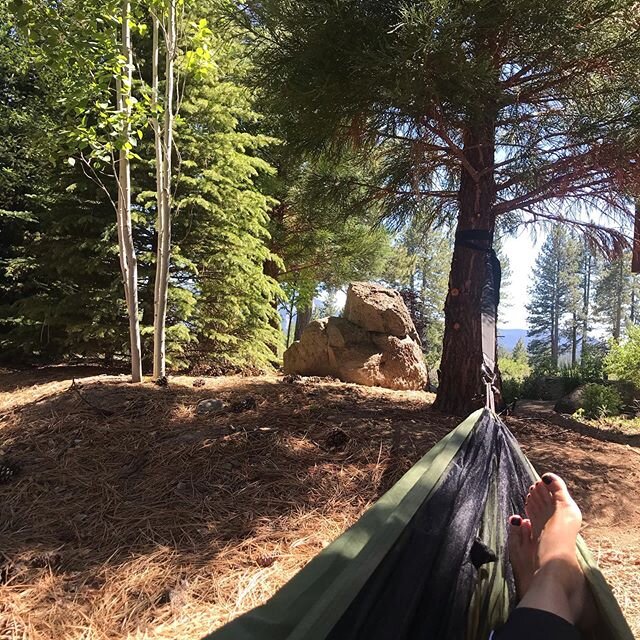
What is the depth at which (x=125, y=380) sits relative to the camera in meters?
4.08

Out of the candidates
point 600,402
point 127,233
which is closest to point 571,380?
point 600,402

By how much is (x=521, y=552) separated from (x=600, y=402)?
7.07 metres

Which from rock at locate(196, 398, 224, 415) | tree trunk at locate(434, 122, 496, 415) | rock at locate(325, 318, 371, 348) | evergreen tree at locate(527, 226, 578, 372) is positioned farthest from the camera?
evergreen tree at locate(527, 226, 578, 372)

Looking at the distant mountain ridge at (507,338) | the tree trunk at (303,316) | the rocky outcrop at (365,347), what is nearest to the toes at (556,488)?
the distant mountain ridge at (507,338)

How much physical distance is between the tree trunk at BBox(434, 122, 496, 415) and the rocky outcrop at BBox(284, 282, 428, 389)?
166cm

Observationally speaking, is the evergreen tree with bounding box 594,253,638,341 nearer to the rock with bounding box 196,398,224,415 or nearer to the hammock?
the rock with bounding box 196,398,224,415

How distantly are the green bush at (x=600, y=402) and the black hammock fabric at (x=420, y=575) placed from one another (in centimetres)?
683

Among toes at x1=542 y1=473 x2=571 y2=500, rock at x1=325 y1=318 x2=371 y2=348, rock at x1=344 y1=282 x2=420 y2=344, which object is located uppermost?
rock at x1=344 y1=282 x2=420 y2=344

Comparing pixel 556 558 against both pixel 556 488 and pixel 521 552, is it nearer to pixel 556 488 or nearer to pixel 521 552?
pixel 521 552

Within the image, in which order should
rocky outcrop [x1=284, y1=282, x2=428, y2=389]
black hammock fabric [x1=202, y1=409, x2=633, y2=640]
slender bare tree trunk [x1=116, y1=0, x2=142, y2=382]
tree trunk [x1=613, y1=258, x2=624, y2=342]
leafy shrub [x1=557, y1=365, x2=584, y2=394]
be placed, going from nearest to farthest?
black hammock fabric [x1=202, y1=409, x2=633, y2=640] < slender bare tree trunk [x1=116, y1=0, x2=142, y2=382] < rocky outcrop [x1=284, y1=282, x2=428, y2=389] < leafy shrub [x1=557, y1=365, x2=584, y2=394] < tree trunk [x1=613, y1=258, x2=624, y2=342]

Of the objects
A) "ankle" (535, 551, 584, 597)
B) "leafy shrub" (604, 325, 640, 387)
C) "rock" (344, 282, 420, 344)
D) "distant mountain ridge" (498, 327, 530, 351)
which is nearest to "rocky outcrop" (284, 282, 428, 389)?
"rock" (344, 282, 420, 344)

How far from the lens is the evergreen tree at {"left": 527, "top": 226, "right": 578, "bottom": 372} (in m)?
36.4

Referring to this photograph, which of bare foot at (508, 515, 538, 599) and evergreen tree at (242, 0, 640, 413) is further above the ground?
evergreen tree at (242, 0, 640, 413)

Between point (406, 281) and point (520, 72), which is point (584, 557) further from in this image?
point (406, 281)
